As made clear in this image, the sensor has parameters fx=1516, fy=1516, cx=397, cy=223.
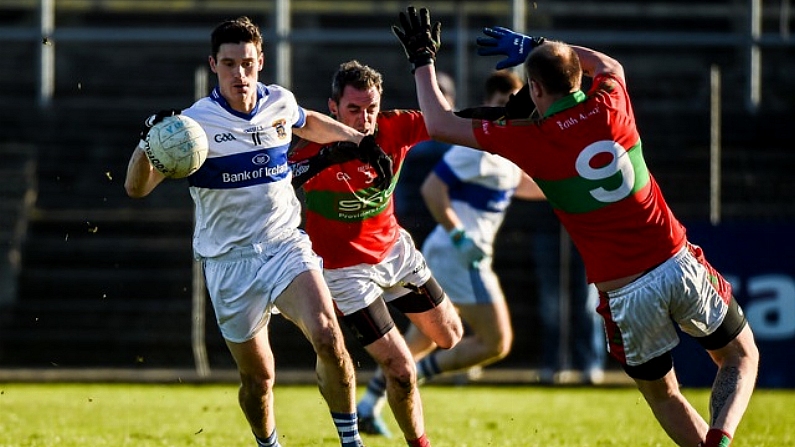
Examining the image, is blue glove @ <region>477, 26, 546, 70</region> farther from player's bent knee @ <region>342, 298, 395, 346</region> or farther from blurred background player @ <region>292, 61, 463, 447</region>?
player's bent knee @ <region>342, 298, 395, 346</region>

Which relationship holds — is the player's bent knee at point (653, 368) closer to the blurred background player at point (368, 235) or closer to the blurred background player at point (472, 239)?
the blurred background player at point (368, 235)

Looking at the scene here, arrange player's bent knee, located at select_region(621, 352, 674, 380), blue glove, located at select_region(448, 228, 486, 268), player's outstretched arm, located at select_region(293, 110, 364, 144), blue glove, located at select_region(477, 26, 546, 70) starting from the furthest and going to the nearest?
blue glove, located at select_region(448, 228, 486, 268) → player's outstretched arm, located at select_region(293, 110, 364, 144) → blue glove, located at select_region(477, 26, 546, 70) → player's bent knee, located at select_region(621, 352, 674, 380)

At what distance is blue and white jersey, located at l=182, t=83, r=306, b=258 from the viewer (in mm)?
7215

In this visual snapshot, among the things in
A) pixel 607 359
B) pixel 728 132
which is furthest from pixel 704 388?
pixel 728 132

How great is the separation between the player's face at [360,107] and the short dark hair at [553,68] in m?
1.56

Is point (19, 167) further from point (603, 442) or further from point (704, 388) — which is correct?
point (603, 442)

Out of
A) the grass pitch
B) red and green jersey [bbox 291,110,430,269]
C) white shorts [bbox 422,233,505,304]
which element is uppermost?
red and green jersey [bbox 291,110,430,269]

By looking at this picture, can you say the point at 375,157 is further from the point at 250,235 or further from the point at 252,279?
the point at 252,279

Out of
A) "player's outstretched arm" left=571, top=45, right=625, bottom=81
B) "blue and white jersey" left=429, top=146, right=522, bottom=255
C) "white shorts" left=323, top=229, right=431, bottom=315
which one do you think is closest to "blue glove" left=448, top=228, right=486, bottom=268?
"blue and white jersey" left=429, top=146, right=522, bottom=255

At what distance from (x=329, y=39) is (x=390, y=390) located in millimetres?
7729

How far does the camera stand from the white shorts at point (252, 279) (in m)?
7.18

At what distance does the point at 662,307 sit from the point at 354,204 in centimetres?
207

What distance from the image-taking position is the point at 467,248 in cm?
1020

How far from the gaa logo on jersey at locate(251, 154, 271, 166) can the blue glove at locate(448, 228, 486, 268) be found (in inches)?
119
